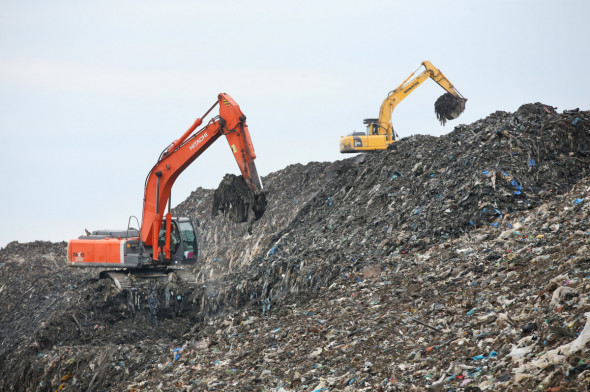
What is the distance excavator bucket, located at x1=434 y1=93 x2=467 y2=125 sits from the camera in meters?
→ 23.3

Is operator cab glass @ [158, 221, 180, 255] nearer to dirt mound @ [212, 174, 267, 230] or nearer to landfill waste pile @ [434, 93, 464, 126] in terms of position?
dirt mound @ [212, 174, 267, 230]

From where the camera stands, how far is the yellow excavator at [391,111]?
23375 millimetres

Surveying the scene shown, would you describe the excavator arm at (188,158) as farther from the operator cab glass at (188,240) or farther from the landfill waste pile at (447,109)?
the landfill waste pile at (447,109)

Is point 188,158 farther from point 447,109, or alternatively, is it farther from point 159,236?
point 447,109

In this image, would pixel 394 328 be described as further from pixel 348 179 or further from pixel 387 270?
pixel 348 179

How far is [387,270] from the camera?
36.7ft

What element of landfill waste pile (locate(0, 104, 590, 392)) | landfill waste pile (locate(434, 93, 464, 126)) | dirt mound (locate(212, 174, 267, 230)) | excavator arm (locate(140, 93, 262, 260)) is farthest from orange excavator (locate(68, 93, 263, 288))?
landfill waste pile (locate(434, 93, 464, 126))

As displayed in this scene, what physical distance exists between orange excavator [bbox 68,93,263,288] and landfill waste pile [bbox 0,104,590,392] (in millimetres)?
802

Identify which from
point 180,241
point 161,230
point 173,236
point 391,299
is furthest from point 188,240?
point 391,299

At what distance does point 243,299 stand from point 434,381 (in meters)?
8.69

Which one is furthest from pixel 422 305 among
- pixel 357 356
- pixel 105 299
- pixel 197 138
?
pixel 105 299

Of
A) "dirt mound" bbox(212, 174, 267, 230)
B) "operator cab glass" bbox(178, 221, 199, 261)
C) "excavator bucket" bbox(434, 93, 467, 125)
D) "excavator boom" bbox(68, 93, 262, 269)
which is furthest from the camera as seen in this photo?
"excavator bucket" bbox(434, 93, 467, 125)

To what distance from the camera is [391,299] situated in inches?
372

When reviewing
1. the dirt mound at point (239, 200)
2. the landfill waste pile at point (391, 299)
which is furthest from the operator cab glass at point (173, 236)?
the dirt mound at point (239, 200)
